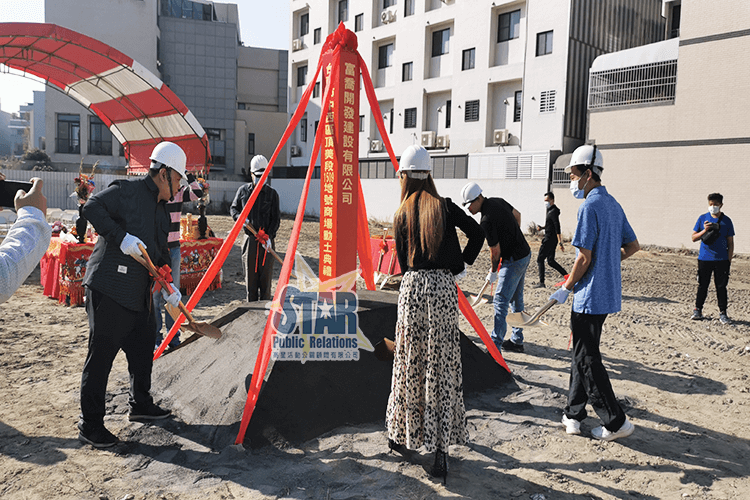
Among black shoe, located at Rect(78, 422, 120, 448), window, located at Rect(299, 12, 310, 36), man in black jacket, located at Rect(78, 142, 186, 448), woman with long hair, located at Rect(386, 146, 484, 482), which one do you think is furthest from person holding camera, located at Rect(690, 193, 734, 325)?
window, located at Rect(299, 12, 310, 36)

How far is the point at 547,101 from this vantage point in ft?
60.3

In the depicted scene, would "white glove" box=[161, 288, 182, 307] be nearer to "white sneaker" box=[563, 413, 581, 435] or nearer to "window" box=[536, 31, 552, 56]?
"white sneaker" box=[563, 413, 581, 435]

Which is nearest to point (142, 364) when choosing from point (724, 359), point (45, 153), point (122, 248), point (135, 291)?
point (135, 291)

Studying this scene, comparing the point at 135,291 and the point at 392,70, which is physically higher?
the point at 392,70

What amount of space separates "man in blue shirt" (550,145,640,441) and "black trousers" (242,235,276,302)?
3553 millimetres

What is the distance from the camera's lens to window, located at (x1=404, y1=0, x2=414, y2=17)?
77.2 feet

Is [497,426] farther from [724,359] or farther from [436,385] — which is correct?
[724,359]

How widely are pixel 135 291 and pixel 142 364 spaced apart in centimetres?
67

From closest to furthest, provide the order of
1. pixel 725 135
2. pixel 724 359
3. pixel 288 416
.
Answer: pixel 288 416
pixel 724 359
pixel 725 135

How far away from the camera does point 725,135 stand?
14562mm

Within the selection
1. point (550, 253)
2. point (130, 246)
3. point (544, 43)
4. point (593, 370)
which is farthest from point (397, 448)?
point (544, 43)

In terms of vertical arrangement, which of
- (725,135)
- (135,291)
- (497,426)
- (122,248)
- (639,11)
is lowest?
(497,426)

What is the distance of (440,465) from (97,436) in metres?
2.25

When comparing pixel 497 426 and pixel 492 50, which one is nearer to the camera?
pixel 497 426
